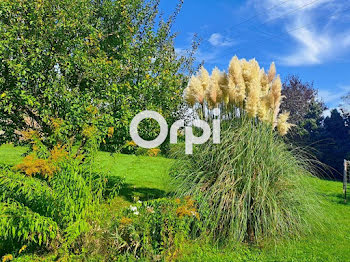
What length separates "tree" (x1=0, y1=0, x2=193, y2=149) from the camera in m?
4.68

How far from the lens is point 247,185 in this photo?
397cm

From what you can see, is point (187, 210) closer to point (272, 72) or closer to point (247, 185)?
point (247, 185)

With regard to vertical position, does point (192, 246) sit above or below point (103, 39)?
below

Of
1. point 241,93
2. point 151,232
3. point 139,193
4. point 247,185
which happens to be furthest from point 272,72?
point 139,193

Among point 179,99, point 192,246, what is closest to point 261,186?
point 192,246

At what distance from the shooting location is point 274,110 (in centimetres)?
472

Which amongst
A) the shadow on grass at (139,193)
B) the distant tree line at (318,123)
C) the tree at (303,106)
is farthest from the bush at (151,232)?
the tree at (303,106)

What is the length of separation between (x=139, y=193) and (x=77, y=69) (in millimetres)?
3105

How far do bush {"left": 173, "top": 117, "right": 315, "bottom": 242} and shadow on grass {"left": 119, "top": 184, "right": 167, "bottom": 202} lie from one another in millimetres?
1860

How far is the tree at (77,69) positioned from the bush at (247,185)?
160 cm

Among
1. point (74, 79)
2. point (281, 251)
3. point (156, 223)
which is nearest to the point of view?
point (156, 223)

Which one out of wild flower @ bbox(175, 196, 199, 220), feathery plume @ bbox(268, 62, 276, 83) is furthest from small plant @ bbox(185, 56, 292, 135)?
wild flower @ bbox(175, 196, 199, 220)

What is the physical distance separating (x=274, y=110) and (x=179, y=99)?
2.11m

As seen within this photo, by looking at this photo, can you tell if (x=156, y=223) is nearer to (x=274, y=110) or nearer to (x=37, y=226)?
(x=37, y=226)
